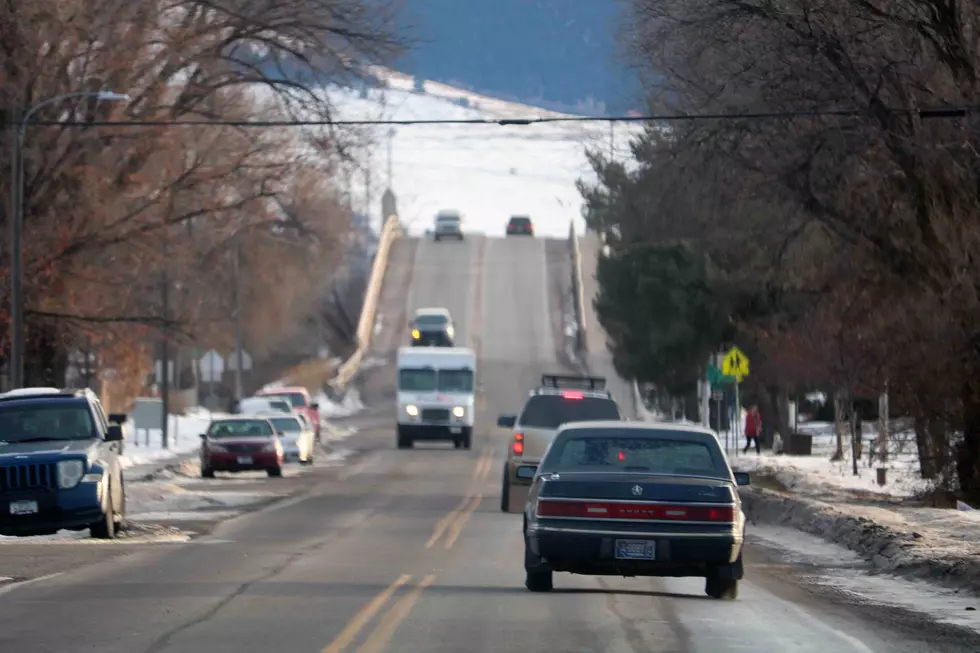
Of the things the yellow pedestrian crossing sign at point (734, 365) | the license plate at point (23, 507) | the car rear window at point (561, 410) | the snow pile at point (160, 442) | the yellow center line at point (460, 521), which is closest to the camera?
the license plate at point (23, 507)

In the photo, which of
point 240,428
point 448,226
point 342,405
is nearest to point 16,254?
point 240,428

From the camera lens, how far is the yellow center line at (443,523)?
74.9ft

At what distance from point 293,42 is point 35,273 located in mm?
8108

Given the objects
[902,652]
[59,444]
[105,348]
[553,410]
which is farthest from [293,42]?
[902,652]

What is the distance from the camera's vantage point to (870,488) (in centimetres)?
3588

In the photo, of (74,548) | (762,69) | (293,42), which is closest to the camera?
(74,548)

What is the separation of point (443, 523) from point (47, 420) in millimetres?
6376

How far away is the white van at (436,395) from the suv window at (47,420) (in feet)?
94.6

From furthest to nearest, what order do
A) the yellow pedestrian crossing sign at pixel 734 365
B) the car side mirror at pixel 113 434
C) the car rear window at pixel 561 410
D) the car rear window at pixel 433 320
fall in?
1. the car rear window at pixel 433 320
2. the yellow pedestrian crossing sign at pixel 734 365
3. the car rear window at pixel 561 410
4. the car side mirror at pixel 113 434

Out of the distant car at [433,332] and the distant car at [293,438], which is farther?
the distant car at [433,332]

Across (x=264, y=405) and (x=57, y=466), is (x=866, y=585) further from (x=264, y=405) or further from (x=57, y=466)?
(x=264, y=405)

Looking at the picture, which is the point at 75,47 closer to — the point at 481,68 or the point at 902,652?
the point at 481,68

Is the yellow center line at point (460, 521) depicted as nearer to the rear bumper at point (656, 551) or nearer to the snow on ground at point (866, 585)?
the snow on ground at point (866, 585)

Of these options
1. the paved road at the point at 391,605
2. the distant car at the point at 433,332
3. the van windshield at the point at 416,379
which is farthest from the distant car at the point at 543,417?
the distant car at the point at 433,332
